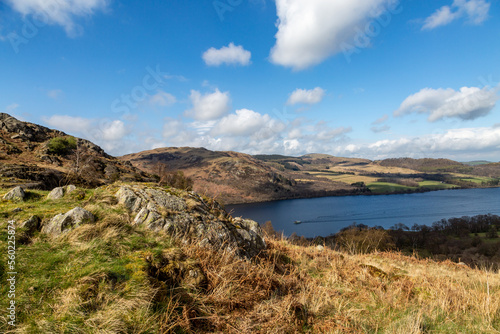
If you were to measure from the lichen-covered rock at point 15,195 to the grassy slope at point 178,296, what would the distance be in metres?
1.06

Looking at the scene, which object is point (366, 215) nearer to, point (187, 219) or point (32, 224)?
point (187, 219)

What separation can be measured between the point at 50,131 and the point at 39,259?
236 ft

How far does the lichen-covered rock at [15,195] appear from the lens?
6.40 m

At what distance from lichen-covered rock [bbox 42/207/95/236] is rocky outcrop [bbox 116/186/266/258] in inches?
46.3

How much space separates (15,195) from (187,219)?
510 centimetres

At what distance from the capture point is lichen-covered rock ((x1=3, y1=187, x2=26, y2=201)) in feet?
21.0

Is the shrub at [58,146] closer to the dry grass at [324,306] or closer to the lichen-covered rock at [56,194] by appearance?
the lichen-covered rock at [56,194]

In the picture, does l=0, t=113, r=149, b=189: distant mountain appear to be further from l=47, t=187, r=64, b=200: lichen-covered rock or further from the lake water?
the lake water

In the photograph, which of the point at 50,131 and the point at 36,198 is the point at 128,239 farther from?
the point at 50,131

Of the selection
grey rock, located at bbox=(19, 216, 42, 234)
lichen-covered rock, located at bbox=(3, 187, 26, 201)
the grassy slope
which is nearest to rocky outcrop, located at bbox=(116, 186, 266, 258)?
the grassy slope


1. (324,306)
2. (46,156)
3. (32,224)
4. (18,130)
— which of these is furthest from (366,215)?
(18,130)

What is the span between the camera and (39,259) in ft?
12.6

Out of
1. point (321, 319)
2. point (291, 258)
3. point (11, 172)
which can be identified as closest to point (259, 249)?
point (291, 258)

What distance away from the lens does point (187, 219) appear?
22.7 ft
